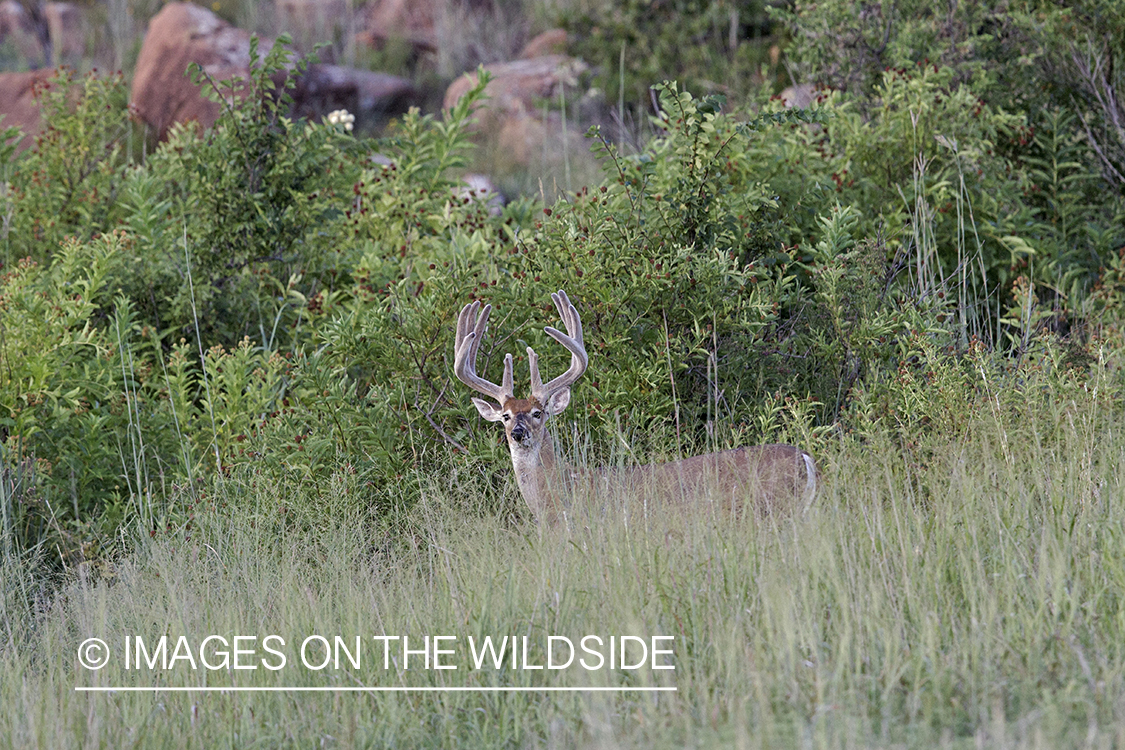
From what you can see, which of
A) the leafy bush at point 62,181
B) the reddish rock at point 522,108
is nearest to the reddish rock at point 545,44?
the reddish rock at point 522,108

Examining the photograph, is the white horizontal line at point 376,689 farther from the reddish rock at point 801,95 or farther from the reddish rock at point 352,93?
the reddish rock at point 352,93

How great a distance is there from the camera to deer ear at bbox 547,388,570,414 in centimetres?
547

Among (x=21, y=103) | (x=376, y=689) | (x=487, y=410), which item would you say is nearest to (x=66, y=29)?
(x=21, y=103)

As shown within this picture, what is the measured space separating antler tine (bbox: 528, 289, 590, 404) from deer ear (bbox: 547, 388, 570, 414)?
19 millimetres

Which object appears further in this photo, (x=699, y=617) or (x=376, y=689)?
(x=699, y=617)

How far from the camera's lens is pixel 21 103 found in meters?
12.0

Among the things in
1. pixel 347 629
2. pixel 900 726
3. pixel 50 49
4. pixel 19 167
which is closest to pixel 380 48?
pixel 50 49

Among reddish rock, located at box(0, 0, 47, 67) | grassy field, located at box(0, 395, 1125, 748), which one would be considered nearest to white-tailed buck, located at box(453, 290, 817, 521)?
grassy field, located at box(0, 395, 1125, 748)

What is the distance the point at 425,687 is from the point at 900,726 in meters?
1.35

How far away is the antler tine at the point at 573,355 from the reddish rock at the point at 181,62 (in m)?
7.40

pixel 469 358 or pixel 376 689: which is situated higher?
pixel 469 358

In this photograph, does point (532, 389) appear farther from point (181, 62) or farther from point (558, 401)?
point (181, 62)

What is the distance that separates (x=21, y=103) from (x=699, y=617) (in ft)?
34.4

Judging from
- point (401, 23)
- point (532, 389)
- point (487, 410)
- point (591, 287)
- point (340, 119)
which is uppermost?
point (401, 23)
